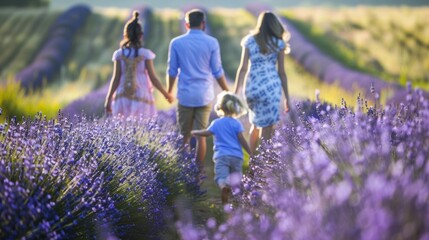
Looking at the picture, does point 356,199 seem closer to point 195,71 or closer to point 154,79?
point 195,71

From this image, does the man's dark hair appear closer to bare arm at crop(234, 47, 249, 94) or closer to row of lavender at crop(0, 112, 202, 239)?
bare arm at crop(234, 47, 249, 94)

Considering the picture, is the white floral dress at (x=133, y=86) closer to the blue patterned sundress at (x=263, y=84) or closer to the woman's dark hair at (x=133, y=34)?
the woman's dark hair at (x=133, y=34)

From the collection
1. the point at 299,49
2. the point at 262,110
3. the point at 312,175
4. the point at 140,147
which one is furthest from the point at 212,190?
the point at 299,49

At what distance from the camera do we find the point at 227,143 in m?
6.36

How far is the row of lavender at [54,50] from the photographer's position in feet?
55.4

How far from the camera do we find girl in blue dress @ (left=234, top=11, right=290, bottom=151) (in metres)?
7.15

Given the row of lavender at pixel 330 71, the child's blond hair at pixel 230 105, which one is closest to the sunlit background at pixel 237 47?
the row of lavender at pixel 330 71

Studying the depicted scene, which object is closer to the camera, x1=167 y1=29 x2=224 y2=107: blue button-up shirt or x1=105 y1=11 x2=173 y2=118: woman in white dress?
x1=167 y1=29 x2=224 y2=107: blue button-up shirt

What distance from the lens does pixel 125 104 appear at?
25.0 feet

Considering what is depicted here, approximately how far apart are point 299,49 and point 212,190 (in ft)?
40.2

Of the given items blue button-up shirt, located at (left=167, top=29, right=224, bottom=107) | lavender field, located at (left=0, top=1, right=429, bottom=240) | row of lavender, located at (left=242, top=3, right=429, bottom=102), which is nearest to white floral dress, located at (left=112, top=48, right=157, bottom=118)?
lavender field, located at (left=0, top=1, right=429, bottom=240)

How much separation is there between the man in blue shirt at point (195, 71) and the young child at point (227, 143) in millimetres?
750

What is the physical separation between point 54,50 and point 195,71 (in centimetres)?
1403

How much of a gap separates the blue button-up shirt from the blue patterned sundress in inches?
12.8
